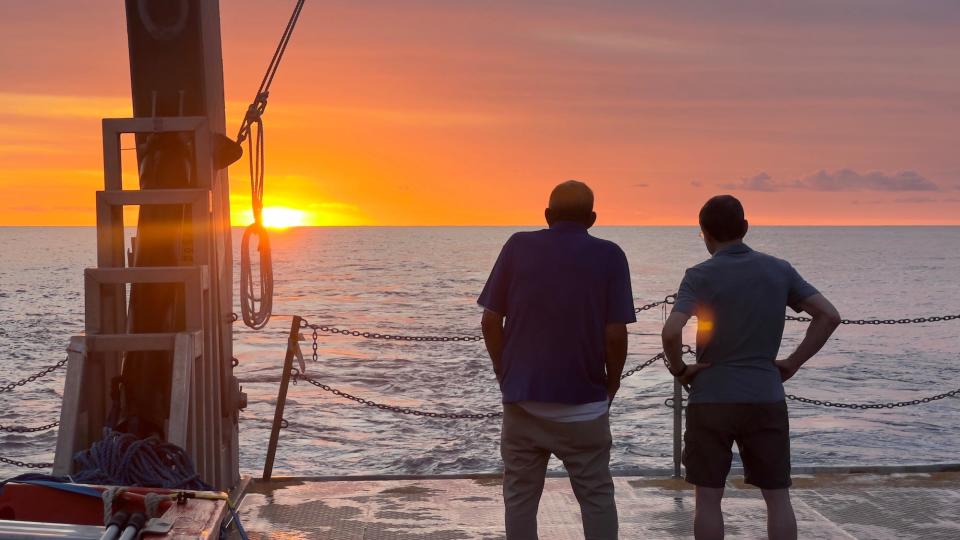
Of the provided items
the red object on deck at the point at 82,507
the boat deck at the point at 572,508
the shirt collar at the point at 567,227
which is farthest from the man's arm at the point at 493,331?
the boat deck at the point at 572,508

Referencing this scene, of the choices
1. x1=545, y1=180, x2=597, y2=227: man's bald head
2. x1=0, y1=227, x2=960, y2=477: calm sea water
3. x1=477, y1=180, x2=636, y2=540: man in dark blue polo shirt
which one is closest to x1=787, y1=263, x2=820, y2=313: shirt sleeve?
x1=477, y1=180, x2=636, y2=540: man in dark blue polo shirt

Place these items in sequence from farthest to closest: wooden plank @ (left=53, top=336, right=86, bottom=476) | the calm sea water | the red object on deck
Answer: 1. the calm sea water
2. wooden plank @ (left=53, top=336, right=86, bottom=476)
3. the red object on deck

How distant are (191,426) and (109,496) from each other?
7.50ft

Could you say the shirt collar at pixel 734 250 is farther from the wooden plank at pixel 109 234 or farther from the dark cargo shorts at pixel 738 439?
the wooden plank at pixel 109 234

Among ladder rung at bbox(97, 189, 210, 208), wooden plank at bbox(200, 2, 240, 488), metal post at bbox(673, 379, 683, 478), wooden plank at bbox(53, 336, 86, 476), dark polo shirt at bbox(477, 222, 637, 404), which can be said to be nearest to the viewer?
dark polo shirt at bbox(477, 222, 637, 404)

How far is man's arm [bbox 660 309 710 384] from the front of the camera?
4605 mm

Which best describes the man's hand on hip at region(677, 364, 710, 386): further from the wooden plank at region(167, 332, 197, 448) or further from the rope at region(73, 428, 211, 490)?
the wooden plank at region(167, 332, 197, 448)

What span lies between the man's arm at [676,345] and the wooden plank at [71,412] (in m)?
3.18

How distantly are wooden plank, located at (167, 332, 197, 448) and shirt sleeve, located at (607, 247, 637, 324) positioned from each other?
2509mm

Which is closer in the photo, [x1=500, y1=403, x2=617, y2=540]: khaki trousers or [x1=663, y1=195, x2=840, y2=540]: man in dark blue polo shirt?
[x1=663, y1=195, x2=840, y2=540]: man in dark blue polo shirt

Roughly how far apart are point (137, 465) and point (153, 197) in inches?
64.4

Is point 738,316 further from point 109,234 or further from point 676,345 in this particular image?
point 109,234

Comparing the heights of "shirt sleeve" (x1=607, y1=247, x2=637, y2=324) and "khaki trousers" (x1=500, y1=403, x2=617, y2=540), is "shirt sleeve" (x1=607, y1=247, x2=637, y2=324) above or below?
above

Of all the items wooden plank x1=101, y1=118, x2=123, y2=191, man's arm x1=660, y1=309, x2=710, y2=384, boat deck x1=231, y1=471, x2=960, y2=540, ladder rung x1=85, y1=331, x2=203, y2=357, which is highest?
wooden plank x1=101, y1=118, x2=123, y2=191
